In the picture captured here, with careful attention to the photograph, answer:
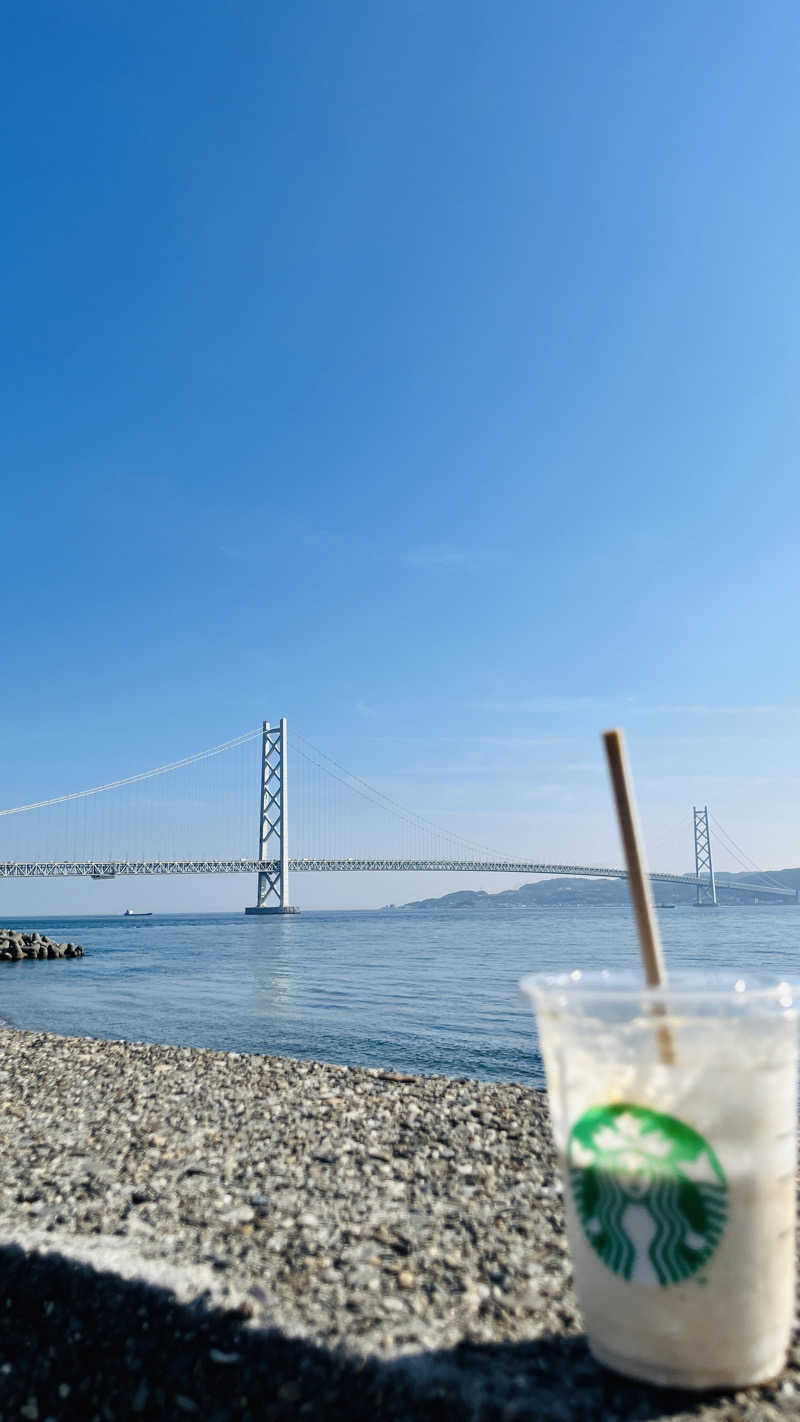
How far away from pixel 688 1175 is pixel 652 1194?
0.07 m

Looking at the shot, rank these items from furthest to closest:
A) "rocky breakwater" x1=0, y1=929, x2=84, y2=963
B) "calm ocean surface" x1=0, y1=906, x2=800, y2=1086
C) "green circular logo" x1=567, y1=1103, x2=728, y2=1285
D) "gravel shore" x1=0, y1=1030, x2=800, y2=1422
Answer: "rocky breakwater" x1=0, y1=929, x2=84, y2=963 → "calm ocean surface" x1=0, y1=906, x2=800, y2=1086 → "gravel shore" x1=0, y1=1030, x2=800, y2=1422 → "green circular logo" x1=567, y1=1103, x2=728, y2=1285

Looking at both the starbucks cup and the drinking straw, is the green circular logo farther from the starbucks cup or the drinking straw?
the drinking straw

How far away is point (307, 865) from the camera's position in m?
61.5

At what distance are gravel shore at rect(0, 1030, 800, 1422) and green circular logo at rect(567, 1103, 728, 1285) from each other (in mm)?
369

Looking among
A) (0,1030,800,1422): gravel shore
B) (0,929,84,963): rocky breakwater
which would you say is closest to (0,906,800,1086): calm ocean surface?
(0,929,84,963): rocky breakwater

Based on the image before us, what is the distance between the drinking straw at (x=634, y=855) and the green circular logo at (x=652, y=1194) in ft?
0.82

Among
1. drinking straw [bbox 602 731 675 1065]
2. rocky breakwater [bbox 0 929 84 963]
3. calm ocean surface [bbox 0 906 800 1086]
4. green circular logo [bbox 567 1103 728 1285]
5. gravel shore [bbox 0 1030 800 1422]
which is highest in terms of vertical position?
drinking straw [bbox 602 731 675 1065]

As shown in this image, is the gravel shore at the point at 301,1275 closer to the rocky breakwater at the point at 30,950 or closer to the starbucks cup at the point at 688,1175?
the starbucks cup at the point at 688,1175

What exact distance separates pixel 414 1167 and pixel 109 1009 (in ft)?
36.1

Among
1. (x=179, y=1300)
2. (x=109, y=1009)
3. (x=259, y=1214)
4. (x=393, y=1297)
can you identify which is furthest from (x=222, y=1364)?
(x=109, y=1009)

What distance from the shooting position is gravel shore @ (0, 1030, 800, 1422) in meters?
1.76

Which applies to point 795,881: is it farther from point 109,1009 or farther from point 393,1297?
point 393,1297

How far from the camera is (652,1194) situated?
1454 millimetres

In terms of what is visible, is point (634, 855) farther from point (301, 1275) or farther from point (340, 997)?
point (340, 997)
